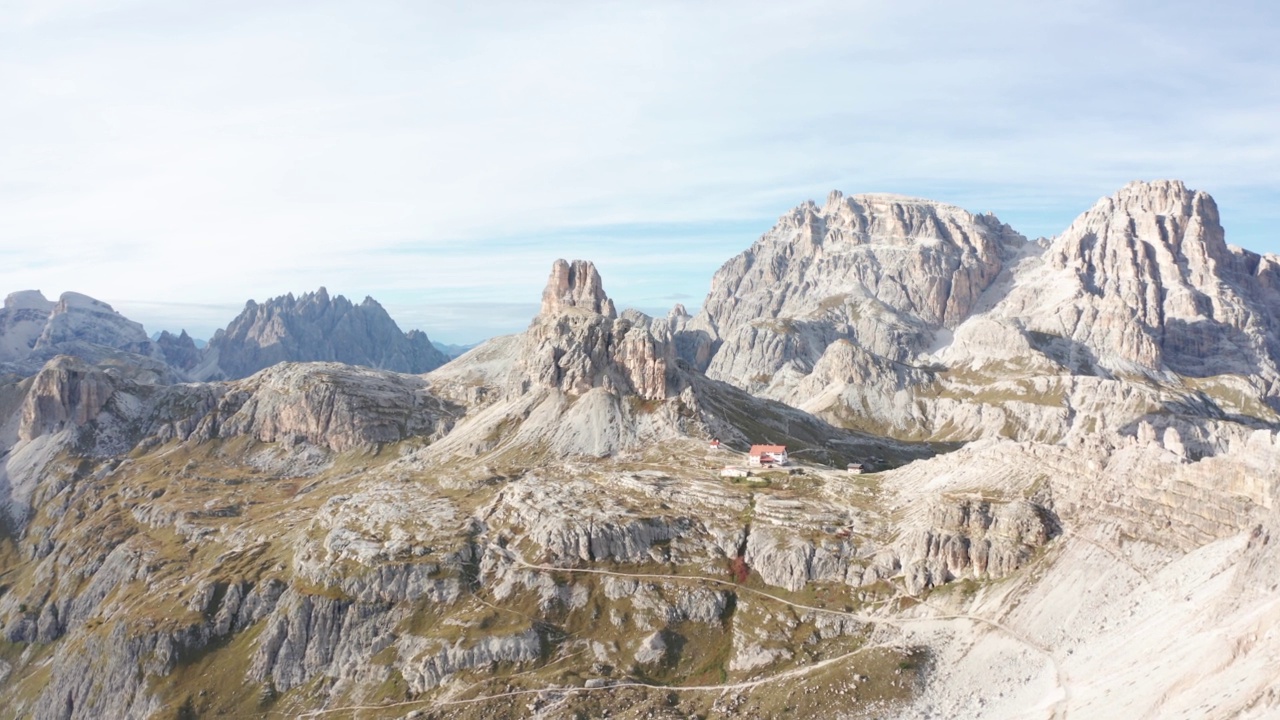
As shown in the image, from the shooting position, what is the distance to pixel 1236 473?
100 meters

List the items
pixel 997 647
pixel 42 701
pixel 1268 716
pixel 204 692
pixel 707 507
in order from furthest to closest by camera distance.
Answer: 1. pixel 42 701
2. pixel 707 507
3. pixel 204 692
4. pixel 997 647
5. pixel 1268 716

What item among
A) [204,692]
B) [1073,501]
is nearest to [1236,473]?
[1073,501]

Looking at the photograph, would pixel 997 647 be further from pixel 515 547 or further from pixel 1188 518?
pixel 515 547

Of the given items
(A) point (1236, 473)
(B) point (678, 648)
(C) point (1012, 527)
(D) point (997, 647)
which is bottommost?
(B) point (678, 648)

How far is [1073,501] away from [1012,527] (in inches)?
407

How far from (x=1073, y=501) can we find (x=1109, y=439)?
14.8 metres

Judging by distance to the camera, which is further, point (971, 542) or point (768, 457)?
point (768, 457)

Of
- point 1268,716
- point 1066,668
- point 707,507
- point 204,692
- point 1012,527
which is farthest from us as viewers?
point 707,507

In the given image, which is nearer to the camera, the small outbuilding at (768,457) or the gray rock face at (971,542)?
the gray rock face at (971,542)

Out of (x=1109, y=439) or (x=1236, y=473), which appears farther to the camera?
A: (x=1109, y=439)

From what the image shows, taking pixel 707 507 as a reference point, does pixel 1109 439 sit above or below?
above

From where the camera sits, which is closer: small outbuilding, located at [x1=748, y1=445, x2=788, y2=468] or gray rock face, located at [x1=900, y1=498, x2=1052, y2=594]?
gray rock face, located at [x1=900, y1=498, x2=1052, y2=594]

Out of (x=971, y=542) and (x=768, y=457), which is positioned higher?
(x=768, y=457)

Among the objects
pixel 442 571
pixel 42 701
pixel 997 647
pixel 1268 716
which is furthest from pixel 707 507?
pixel 42 701
